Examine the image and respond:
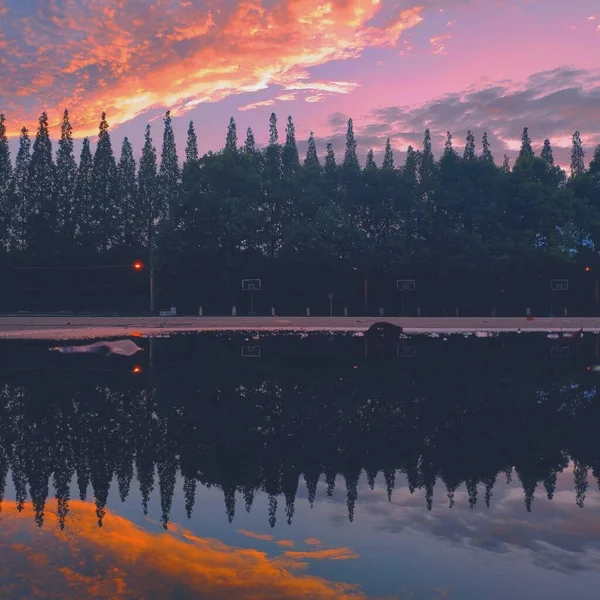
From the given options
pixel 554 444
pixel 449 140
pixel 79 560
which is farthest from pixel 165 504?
pixel 449 140

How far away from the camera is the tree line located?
7269cm

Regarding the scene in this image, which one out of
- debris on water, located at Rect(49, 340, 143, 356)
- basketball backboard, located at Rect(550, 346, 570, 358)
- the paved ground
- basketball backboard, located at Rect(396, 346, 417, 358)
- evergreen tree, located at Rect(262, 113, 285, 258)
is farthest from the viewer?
evergreen tree, located at Rect(262, 113, 285, 258)

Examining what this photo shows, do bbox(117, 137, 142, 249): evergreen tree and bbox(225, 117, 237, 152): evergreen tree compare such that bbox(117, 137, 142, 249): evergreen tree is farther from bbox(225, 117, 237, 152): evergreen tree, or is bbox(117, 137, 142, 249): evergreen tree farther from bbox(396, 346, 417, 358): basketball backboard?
bbox(396, 346, 417, 358): basketball backboard

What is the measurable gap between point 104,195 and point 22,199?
34.1ft

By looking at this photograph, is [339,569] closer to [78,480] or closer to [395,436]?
[78,480]

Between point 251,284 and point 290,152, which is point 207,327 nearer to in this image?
point 251,284

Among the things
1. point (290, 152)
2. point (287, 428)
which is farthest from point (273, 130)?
point (287, 428)

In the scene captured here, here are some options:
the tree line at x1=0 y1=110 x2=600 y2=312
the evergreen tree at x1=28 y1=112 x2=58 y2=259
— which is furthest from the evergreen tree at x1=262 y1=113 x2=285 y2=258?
the evergreen tree at x1=28 y1=112 x2=58 y2=259

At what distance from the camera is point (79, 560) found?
20.0 feet

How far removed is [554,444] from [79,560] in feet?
24.0

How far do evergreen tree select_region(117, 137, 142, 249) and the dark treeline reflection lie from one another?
66.2 meters

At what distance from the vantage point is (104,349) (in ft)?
87.0

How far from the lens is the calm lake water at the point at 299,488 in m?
5.82

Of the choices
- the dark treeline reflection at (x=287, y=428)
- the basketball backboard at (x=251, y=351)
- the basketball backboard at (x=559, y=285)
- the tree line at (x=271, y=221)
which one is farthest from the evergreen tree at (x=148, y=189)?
the dark treeline reflection at (x=287, y=428)
